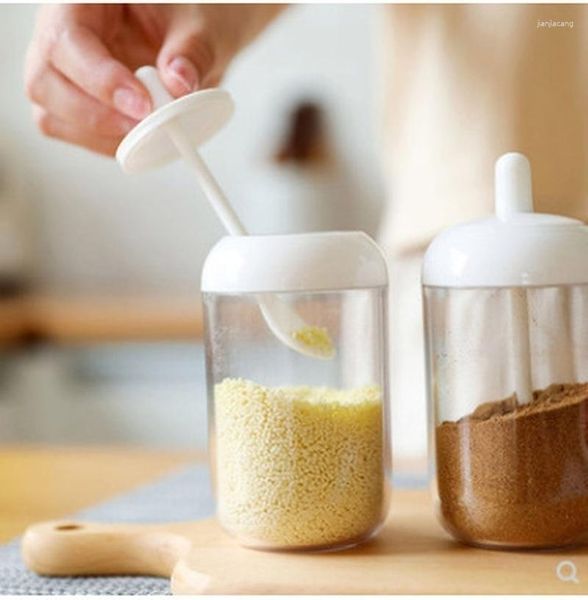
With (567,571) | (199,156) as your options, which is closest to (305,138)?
(199,156)

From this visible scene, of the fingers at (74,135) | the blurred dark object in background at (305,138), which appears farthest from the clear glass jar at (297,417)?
the blurred dark object in background at (305,138)

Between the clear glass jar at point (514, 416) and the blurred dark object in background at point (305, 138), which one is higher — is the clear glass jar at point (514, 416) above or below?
below

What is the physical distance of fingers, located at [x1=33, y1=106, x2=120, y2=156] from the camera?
785 mm

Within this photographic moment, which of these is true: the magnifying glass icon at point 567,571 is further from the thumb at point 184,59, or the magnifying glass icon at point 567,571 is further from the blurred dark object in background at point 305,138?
the blurred dark object in background at point 305,138

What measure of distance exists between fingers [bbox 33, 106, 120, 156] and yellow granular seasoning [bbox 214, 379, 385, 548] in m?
0.26

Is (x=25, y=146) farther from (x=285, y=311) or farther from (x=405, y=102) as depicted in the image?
(x=285, y=311)

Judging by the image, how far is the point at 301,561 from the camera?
0.57 metres

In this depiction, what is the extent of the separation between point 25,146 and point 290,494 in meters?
1.88

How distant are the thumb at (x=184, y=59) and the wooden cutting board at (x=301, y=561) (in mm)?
264

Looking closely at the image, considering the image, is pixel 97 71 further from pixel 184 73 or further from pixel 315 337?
pixel 315 337

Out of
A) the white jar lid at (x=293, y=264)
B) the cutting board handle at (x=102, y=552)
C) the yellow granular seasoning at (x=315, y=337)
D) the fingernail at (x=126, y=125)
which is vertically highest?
the fingernail at (x=126, y=125)

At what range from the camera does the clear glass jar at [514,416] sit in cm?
56

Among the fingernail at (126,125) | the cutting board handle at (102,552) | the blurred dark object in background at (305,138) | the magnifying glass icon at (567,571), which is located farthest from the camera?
the blurred dark object in background at (305,138)

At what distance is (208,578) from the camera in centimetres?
55
